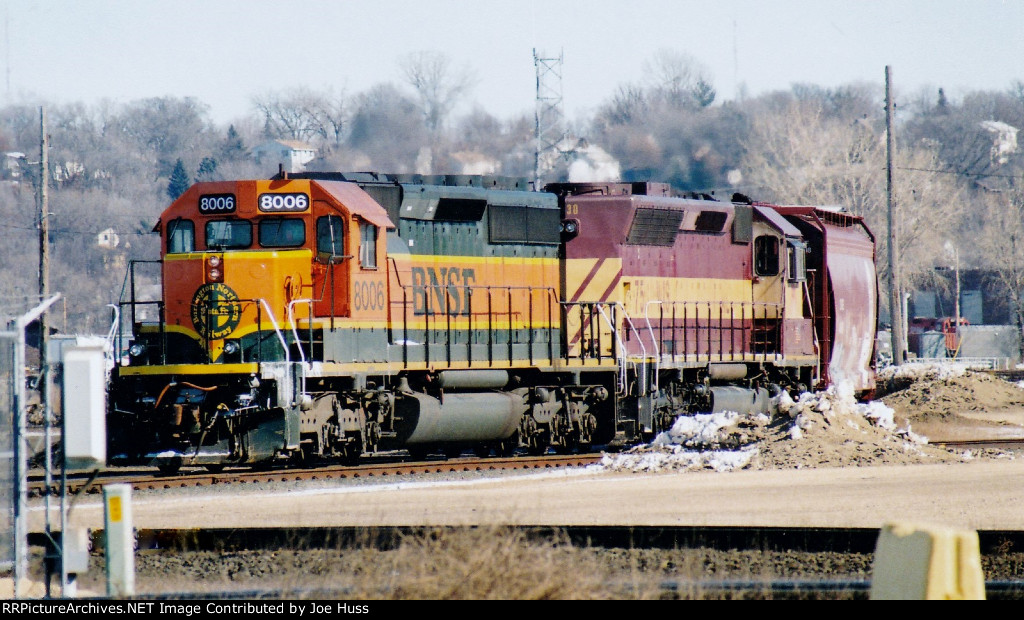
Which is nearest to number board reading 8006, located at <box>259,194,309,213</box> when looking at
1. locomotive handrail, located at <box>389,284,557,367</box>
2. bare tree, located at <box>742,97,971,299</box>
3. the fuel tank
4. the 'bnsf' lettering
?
locomotive handrail, located at <box>389,284,557,367</box>

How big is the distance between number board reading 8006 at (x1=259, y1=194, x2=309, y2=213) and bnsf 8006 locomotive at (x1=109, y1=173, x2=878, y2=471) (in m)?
0.02

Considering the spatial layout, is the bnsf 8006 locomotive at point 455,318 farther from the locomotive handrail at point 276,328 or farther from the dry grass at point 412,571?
the dry grass at point 412,571

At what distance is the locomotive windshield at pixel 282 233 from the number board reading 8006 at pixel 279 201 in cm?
16

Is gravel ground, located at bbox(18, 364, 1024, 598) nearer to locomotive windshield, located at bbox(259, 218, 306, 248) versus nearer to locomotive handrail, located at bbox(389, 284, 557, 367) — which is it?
locomotive windshield, located at bbox(259, 218, 306, 248)

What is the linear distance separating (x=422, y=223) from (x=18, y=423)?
851 cm

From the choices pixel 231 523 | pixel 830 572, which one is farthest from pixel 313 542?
pixel 830 572

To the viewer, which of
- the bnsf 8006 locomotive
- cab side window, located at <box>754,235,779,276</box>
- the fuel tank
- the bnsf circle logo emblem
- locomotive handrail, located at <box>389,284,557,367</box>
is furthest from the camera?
cab side window, located at <box>754,235,779,276</box>

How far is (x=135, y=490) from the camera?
43.8 ft

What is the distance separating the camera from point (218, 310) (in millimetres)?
14203

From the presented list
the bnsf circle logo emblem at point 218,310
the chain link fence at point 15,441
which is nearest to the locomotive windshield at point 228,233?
the bnsf circle logo emblem at point 218,310

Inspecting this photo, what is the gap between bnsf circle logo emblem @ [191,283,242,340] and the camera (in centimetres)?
1416

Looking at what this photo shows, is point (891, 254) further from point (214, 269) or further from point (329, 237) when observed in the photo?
point (214, 269)

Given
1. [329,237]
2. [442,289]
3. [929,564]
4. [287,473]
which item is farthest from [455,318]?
[929,564]
